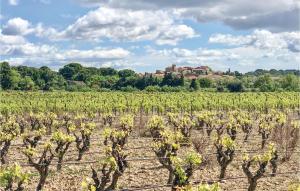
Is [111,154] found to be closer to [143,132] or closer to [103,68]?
[143,132]

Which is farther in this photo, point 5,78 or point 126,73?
point 126,73

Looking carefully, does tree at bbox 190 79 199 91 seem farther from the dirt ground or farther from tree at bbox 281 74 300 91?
the dirt ground

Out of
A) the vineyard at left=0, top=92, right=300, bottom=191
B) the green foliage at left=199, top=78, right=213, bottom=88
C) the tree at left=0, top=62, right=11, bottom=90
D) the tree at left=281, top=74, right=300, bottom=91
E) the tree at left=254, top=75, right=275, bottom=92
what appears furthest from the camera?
the green foliage at left=199, top=78, right=213, bottom=88

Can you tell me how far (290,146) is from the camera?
58.2ft

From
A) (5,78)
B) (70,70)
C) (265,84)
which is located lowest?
(265,84)

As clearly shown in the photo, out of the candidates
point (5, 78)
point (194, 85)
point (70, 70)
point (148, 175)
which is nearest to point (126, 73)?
point (70, 70)

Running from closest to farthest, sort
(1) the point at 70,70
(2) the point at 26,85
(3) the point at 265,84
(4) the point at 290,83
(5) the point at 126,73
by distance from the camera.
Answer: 1. (3) the point at 265,84
2. (2) the point at 26,85
3. (4) the point at 290,83
4. (5) the point at 126,73
5. (1) the point at 70,70

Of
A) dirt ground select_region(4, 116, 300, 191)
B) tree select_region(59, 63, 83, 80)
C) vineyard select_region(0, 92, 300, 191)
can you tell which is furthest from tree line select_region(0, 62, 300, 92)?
dirt ground select_region(4, 116, 300, 191)

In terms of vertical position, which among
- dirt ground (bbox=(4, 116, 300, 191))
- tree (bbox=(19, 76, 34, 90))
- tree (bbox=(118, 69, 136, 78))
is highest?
tree (bbox=(118, 69, 136, 78))

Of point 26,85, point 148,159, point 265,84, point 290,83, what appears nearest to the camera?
point 148,159

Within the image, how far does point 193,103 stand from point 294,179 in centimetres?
2274

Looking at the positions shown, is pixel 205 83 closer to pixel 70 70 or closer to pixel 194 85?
pixel 194 85

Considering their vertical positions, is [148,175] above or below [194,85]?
below

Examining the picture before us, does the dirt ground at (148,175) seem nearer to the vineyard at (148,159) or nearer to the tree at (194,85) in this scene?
the vineyard at (148,159)
